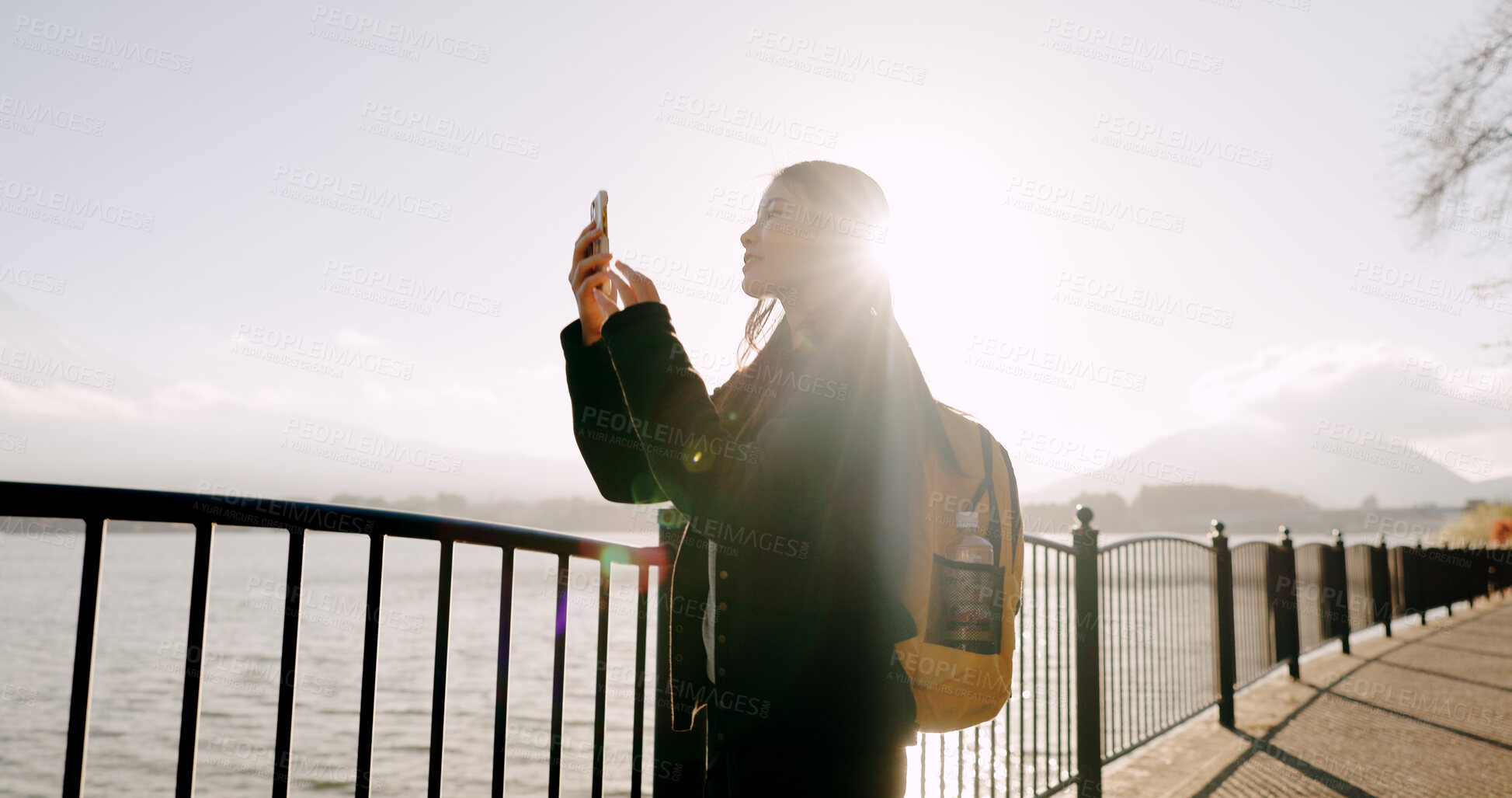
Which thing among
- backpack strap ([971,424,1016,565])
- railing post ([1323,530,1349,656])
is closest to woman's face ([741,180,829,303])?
backpack strap ([971,424,1016,565])

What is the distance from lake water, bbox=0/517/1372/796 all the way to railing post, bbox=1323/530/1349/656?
1.45m

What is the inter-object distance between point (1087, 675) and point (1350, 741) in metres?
2.97

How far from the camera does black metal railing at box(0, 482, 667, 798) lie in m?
1.34

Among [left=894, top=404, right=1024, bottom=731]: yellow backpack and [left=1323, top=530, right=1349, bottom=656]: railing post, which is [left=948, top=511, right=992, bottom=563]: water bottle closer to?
[left=894, top=404, right=1024, bottom=731]: yellow backpack

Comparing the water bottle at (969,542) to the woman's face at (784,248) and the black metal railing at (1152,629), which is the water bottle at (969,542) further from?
the black metal railing at (1152,629)

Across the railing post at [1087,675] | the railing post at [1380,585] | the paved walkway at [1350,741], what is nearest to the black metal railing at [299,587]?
the railing post at [1087,675]

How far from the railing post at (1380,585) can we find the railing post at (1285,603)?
443 cm

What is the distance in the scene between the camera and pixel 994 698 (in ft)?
4.84

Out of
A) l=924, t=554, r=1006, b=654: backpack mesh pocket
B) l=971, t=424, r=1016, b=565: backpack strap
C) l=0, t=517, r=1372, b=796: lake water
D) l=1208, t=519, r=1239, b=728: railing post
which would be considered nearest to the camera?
l=924, t=554, r=1006, b=654: backpack mesh pocket

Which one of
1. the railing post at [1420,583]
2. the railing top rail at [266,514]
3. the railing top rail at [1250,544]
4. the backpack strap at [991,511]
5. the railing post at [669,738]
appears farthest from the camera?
the railing post at [1420,583]

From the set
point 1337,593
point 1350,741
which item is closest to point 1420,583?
point 1337,593

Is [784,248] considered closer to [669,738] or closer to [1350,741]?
[669,738]

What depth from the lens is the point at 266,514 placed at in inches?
60.4

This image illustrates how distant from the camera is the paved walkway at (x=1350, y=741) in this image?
473 cm
